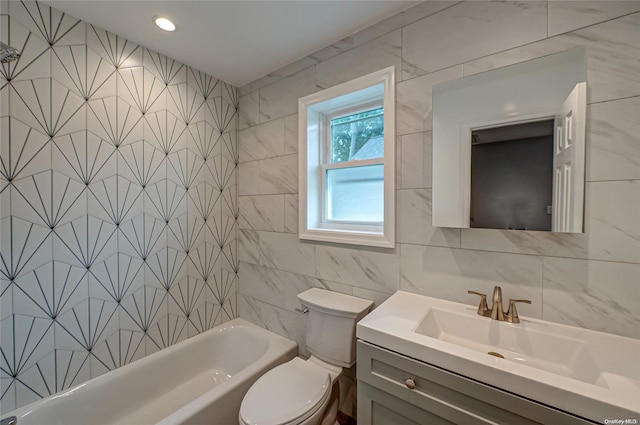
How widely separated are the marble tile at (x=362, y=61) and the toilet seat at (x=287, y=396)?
175 cm

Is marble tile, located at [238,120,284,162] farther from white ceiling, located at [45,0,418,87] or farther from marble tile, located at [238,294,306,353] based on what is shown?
marble tile, located at [238,294,306,353]

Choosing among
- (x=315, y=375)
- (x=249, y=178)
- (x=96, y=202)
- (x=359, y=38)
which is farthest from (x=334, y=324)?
(x=359, y=38)

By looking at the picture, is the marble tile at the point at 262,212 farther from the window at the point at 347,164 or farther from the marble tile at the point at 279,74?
the marble tile at the point at 279,74

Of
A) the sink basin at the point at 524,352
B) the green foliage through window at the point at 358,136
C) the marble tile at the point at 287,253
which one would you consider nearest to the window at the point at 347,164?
the green foliage through window at the point at 358,136

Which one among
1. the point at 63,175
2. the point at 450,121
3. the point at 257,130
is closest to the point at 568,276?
the point at 450,121

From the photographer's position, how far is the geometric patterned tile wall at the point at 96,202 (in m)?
1.26

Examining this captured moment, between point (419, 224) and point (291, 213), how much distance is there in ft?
→ 3.06

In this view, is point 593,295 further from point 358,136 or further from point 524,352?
point 358,136

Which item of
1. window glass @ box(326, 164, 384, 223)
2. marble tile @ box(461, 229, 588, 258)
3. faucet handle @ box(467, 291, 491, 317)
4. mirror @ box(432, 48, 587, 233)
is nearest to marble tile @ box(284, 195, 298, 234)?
window glass @ box(326, 164, 384, 223)

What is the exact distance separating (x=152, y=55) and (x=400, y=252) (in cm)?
210

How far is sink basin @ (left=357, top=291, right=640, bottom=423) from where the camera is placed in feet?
2.19

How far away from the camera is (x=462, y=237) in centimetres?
124

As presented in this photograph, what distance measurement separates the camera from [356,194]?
178cm

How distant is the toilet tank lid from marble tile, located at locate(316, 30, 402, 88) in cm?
135
